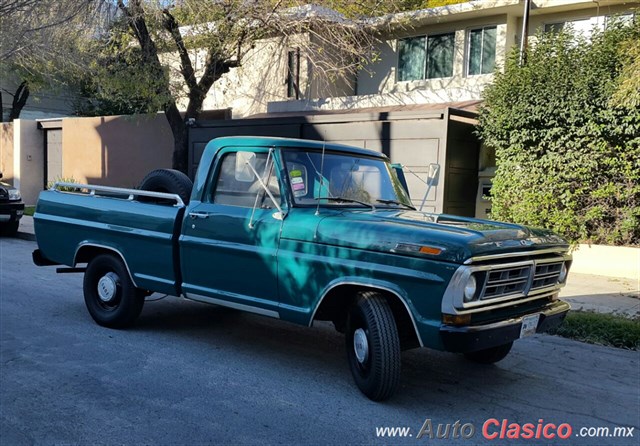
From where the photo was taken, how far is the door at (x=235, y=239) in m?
5.29

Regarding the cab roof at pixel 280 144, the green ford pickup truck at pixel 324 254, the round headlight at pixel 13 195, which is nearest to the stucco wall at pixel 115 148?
the round headlight at pixel 13 195

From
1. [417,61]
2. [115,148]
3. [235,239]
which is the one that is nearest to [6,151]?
[115,148]

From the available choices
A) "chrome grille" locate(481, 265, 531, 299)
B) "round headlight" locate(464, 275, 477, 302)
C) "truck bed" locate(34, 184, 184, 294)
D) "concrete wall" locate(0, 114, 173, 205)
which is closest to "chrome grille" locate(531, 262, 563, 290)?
→ "chrome grille" locate(481, 265, 531, 299)

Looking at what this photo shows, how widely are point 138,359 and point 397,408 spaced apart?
251 cm

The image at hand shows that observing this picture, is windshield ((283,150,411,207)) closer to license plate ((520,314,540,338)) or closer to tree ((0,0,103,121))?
license plate ((520,314,540,338))

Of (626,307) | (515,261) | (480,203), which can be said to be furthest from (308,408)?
(480,203)

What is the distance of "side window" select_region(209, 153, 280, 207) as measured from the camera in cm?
541

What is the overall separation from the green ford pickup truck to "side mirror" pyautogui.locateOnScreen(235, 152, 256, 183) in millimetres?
10

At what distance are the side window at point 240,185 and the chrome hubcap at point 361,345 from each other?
1.42m

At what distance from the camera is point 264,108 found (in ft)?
67.2

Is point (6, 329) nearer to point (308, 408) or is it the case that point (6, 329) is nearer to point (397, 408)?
point (308, 408)

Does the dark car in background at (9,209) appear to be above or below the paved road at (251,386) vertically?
above

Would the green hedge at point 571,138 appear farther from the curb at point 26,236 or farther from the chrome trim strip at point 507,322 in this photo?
the curb at point 26,236

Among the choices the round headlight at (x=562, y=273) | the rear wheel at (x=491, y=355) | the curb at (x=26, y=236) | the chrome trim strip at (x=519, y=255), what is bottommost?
the curb at (x=26, y=236)
